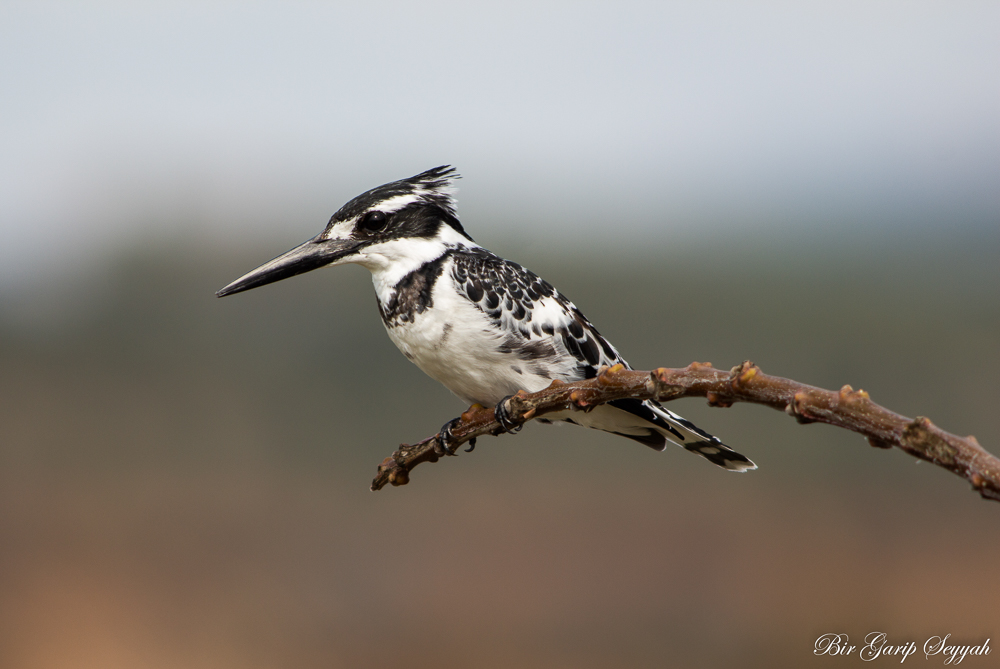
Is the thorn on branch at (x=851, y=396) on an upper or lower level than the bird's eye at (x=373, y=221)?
lower

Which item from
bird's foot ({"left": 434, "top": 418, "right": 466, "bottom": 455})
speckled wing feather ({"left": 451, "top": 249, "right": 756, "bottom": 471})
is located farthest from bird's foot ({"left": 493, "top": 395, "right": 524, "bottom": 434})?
speckled wing feather ({"left": 451, "top": 249, "right": 756, "bottom": 471})

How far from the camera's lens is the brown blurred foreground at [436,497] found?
13.4m

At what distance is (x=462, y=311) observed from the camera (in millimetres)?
2840

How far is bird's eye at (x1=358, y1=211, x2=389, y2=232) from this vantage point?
2.89 meters

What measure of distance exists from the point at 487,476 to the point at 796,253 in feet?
84.9

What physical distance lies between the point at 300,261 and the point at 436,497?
17.5m

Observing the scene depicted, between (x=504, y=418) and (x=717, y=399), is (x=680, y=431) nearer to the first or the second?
(x=504, y=418)

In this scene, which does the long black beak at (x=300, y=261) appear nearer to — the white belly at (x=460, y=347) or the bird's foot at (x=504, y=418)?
the white belly at (x=460, y=347)

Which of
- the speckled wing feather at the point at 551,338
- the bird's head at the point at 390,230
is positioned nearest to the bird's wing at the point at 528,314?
the speckled wing feather at the point at 551,338

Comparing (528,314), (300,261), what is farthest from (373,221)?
(528,314)

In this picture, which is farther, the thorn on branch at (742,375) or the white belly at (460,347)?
the white belly at (460,347)

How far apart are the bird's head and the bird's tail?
3.04 ft

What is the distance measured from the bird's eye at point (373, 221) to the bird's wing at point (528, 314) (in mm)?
294

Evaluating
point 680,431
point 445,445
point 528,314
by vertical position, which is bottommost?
point 680,431
